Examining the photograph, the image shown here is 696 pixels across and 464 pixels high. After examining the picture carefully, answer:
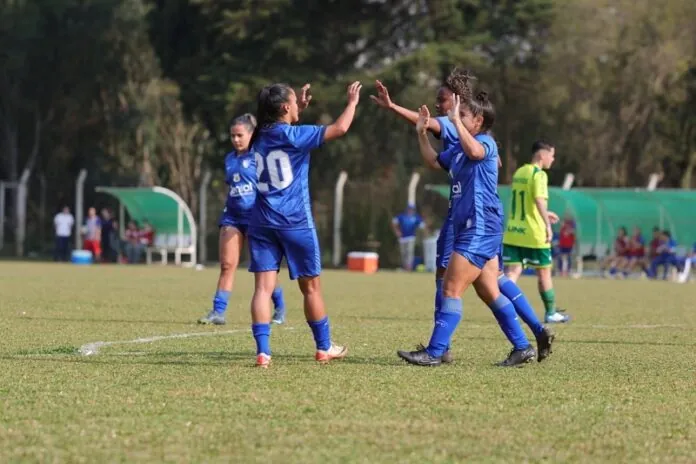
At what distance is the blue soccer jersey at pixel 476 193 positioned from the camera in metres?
9.08

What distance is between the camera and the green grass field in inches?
228

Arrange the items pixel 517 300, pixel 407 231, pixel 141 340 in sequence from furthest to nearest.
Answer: pixel 407 231 → pixel 141 340 → pixel 517 300

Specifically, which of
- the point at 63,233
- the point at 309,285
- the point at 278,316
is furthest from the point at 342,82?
the point at 309,285

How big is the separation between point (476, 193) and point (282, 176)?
126 cm

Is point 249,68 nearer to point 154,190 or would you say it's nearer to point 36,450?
point 154,190

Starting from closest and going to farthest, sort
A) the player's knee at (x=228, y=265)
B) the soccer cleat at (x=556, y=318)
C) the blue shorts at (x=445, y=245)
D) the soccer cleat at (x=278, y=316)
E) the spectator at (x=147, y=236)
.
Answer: the blue shorts at (x=445, y=245) → the player's knee at (x=228, y=265) → the soccer cleat at (x=278, y=316) → the soccer cleat at (x=556, y=318) → the spectator at (x=147, y=236)

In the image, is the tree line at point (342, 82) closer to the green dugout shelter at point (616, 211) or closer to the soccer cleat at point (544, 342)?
the green dugout shelter at point (616, 211)

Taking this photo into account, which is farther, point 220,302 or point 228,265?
point 220,302

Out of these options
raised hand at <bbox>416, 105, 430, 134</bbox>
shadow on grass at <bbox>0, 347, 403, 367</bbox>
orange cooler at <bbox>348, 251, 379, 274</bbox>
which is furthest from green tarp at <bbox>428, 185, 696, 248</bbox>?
raised hand at <bbox>416, 105, 430, 134</bbox>

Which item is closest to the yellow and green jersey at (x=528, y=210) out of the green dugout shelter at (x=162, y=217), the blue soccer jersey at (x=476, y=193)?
the blue soccer jersey at (x=476, y=193)

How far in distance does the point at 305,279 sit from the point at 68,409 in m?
2.60

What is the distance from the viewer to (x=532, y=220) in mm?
14586

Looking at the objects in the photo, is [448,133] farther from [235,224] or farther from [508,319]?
[235,224]

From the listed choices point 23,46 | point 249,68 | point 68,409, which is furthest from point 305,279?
point 23,46
